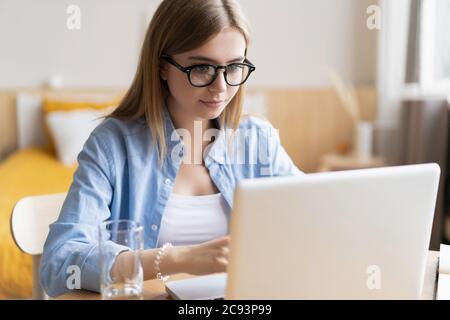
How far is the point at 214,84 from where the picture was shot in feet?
4.03

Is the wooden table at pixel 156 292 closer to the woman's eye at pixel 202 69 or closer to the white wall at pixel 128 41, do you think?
the woman's eye at pixel 202 69

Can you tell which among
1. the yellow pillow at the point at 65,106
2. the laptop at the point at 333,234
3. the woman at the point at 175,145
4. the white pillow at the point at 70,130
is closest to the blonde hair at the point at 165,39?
the woman at the point at 175,145

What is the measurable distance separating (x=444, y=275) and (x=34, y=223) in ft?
2.95

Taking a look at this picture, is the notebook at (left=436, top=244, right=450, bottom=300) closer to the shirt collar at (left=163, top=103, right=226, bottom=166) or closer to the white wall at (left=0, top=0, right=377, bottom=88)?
the shirt collar at (left=163, top=103, right=226, bottom=166)

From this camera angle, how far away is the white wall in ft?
11.6

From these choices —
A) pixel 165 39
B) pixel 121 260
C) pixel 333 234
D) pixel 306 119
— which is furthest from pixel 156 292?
pixel 306 119

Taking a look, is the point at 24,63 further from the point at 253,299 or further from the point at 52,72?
the point at 253,299

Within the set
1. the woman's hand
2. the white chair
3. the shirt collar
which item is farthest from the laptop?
the white chair

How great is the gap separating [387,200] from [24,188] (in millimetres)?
2127

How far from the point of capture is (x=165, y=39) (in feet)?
Result: 4.21

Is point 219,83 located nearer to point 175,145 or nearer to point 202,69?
point 202,69

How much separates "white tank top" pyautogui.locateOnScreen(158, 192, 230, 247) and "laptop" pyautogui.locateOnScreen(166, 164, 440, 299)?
1.63ft

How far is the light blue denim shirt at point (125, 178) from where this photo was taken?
1065 millimetres
